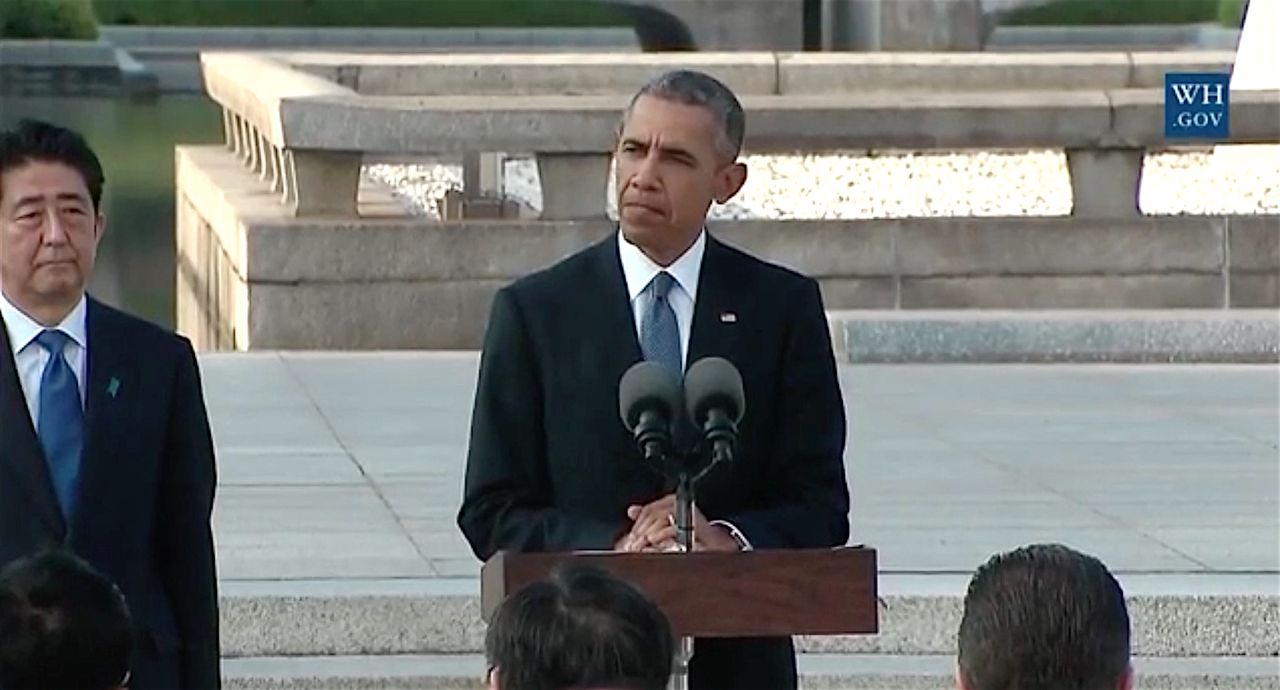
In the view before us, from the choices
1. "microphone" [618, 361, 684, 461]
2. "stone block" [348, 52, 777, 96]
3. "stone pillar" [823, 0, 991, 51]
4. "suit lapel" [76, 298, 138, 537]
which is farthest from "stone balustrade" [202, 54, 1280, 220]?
"microphone" [618, 361, 684, 461]

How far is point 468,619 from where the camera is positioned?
8516mm

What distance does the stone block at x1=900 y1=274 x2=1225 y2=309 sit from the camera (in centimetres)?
1530

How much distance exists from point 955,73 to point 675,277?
15545 mm

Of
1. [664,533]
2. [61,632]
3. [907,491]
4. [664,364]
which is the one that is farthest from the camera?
[907,491]

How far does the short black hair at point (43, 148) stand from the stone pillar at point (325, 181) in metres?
9.75

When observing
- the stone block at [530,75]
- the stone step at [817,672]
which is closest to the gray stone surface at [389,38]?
the stone block at [530,75]

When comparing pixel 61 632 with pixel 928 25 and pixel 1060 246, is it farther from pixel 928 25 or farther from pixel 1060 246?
pixel 928 25

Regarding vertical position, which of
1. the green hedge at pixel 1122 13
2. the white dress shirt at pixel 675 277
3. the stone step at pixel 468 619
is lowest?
the stone step at pixel 468 619

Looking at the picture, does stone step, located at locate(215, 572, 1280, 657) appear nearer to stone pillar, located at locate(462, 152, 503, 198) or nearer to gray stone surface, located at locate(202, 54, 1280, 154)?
gray stone surface, located at locate(202, 54, 1280, 154)

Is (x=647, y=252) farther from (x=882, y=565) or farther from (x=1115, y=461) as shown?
(x=1115, y=461)

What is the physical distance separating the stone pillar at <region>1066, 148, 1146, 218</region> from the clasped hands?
35.8 feet

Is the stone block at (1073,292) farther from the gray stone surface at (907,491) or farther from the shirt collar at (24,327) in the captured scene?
the shirt collar at (24,327)

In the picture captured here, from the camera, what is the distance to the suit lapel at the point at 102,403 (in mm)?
4852

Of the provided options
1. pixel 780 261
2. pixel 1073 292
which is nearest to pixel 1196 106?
pixel 1073 292
